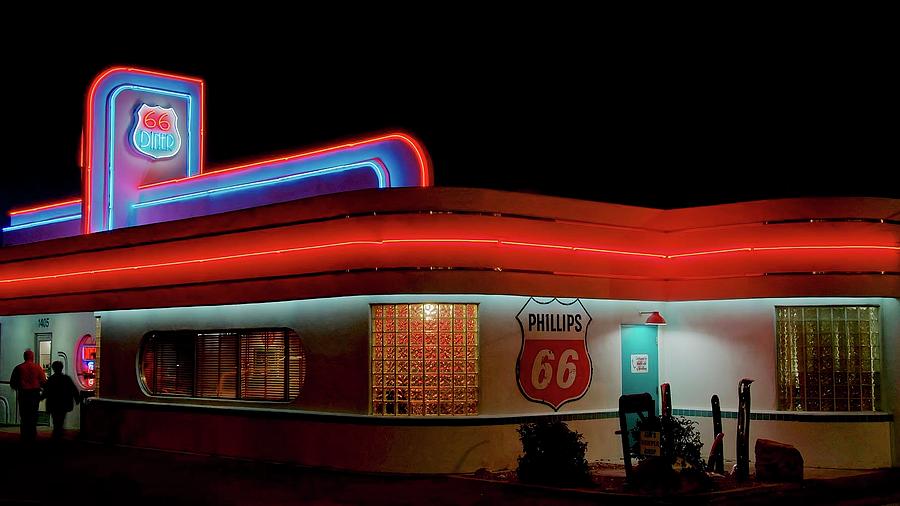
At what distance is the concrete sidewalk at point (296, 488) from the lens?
13750mm

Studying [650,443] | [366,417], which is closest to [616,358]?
[650,443]

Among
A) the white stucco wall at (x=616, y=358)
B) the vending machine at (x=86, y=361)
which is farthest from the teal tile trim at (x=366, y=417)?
the vending machine at (x=86, y=361)

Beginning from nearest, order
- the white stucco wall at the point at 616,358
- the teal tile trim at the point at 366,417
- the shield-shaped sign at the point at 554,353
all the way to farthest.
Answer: the teal tile trim at the point at 366,417, the white stucco wall at the point at 616,358, the shield-shaped sign at the point at 554,353

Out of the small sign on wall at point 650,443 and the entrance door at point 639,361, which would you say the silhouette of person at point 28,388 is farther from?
the small sign on wall at point 650,443

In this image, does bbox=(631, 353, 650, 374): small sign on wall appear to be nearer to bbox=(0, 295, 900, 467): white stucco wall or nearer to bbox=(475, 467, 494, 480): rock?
bbox=(0, 295, 900, 467): white stucco wall

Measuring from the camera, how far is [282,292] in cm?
1670

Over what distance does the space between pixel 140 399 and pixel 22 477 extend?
4.10 metres

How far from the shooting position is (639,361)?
18.1 metres

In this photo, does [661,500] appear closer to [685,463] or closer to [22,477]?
[685,463]

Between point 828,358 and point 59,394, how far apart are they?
1470cm

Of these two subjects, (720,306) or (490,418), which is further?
(720,306)

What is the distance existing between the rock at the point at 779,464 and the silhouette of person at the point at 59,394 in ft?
44.7

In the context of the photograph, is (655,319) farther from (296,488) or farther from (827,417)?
(296,488)

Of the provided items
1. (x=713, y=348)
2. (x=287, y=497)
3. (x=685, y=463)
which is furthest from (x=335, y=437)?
(x=713, y=348)
